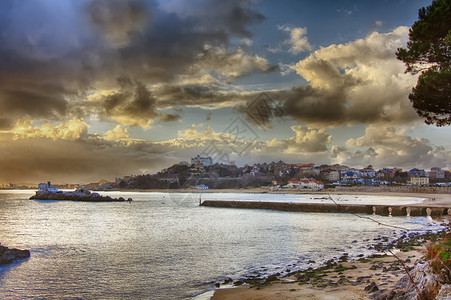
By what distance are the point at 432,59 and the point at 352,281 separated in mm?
10333

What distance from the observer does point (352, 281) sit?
12.6 m

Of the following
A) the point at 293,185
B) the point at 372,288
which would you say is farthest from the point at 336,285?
the point at 293,185

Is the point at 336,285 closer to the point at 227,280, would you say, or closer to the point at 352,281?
the point at 352,281

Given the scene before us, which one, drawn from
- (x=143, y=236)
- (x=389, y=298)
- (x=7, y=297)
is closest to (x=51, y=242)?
(x=143, y=236)

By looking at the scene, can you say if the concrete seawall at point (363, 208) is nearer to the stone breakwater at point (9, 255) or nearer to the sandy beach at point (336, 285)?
the sandy beach at point (336, 285)

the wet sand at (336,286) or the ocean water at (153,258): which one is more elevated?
the wet sand at (336,286)

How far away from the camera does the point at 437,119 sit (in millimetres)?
15719

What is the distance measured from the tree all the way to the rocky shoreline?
675cm

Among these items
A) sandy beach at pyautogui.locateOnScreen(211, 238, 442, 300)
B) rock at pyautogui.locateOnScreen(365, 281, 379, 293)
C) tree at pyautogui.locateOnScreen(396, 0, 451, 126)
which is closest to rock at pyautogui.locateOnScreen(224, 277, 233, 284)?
sandy beach at pyautogui.locateOnScreen(211, 238, 442, 300)

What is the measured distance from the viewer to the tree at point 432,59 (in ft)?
44.3

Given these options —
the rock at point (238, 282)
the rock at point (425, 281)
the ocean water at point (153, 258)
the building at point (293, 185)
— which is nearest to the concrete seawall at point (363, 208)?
the ocean water at point (153, 258)

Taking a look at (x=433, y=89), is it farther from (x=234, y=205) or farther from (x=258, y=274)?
(x=234, y=205)

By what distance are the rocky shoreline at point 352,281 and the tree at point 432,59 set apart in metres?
6.75

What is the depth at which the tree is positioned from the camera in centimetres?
1351
